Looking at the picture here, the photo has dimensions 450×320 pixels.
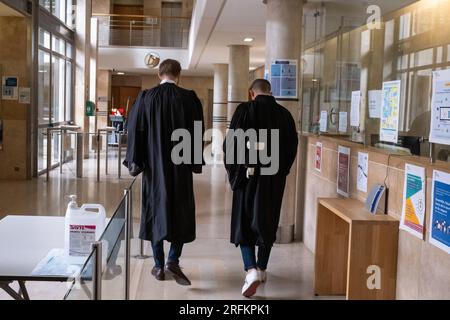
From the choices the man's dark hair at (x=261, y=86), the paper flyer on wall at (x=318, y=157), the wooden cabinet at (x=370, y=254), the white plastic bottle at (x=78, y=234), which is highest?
the man's dark hair at (x=261, y=86)

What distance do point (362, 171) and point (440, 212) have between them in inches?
43.0

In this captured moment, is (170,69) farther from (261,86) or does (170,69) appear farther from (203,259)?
(203,259)

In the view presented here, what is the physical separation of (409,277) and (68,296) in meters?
2.10

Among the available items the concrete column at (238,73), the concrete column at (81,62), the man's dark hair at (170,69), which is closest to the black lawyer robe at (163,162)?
the man's dark hair at (170,69)

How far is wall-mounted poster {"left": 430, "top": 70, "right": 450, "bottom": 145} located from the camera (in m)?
2.54

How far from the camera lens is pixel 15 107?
9.31 metres

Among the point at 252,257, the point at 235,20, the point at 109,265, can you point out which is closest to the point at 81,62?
the point at 235,20

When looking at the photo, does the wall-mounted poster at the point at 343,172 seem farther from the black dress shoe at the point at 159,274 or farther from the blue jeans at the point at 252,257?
the black dress shoe at the point at 159,274

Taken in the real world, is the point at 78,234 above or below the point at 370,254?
above

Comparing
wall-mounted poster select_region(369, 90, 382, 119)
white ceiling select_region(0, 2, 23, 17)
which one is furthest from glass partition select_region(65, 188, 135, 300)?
white ceiling select_region(0, 2, 23, 17)

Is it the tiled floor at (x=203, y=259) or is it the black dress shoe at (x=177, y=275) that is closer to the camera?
the tiled floor at (x=203, y=259)

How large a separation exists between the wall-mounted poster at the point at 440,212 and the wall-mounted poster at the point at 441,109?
18 cm

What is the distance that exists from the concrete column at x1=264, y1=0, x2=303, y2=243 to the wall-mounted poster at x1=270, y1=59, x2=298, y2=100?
6 cm

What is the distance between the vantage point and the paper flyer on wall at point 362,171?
3.55 metres
